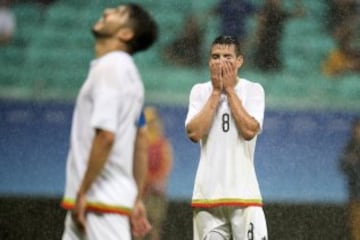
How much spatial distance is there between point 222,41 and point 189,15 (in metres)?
1.34

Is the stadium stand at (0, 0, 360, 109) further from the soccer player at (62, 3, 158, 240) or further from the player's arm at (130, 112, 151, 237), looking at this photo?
the soccer player at (62, 3, 158, 240)

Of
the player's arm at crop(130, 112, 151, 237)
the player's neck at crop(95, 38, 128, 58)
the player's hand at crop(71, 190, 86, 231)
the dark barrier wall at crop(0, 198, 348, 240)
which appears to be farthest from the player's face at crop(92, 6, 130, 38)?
the dark barrier wall at crop(0, 198, 348, 240)

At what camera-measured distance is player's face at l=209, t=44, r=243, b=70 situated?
16.0 feet

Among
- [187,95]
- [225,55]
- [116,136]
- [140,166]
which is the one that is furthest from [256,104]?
[116,136]

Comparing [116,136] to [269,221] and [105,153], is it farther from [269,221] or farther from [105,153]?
[269,221]

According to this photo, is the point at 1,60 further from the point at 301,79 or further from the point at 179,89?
the point at 301,79

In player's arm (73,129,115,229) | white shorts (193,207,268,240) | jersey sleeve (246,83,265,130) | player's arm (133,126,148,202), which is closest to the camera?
player's arm (73,129,115,229)

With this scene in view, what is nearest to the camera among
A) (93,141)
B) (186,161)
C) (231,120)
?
(93,141)

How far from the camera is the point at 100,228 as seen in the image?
127 inches

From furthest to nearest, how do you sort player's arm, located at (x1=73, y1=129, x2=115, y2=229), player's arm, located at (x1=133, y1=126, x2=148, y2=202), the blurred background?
the blurred background
player's arm, located at (x1=133, y1=126, x2=148, y2=202)
player's arm, located at (x1=73, y1=129, x2=115, y2=229)

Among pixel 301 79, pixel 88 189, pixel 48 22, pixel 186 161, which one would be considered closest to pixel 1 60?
pixel 48 22

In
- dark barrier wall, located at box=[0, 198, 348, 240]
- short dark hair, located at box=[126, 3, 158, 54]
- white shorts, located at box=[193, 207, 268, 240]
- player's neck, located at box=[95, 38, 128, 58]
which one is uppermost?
short dark hair, located at box=[126, 3, 158, 54]

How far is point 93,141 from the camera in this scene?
10.4ft

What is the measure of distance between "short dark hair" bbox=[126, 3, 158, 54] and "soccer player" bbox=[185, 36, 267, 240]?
1343 mm
